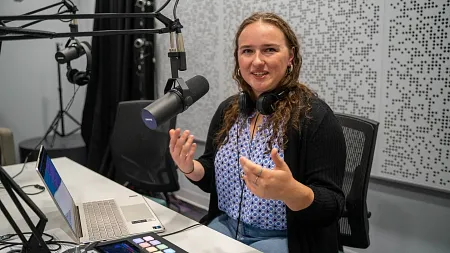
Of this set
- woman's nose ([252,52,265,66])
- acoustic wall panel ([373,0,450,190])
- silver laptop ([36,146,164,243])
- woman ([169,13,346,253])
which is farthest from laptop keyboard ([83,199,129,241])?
acoustic wall panel ([373,0,450,190])

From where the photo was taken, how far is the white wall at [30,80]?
3918mm

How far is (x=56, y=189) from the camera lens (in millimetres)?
1324

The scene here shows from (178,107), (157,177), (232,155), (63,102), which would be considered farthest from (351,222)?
(63,102)

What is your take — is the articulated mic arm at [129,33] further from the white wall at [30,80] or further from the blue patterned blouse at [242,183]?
the white wall at [30,80]

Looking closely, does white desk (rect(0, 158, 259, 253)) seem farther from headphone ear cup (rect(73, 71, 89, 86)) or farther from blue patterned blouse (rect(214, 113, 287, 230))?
headphone ear cup (rect(73, 71, 89, 86))

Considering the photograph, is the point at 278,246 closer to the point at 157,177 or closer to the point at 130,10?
the point at 157,177

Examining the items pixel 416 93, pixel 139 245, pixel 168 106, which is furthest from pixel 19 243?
pixel 416 93

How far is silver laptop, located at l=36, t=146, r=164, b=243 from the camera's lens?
1.29 metres

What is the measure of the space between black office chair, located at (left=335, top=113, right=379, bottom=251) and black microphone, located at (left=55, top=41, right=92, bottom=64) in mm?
1180

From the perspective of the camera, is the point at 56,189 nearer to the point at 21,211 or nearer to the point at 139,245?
the point at 139,245

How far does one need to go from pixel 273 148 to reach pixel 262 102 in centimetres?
18

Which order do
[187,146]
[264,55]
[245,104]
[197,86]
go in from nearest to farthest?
[197,86] → [187,146] → [264,55] → [245,104]

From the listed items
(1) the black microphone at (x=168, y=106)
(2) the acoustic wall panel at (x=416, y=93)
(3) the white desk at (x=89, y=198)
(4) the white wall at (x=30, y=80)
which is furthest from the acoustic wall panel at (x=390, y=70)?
(4) the white wall at (x=30, y=80)

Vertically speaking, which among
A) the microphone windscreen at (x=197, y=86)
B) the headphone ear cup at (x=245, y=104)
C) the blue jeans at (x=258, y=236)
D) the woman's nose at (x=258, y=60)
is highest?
the woman's nose at (x=258, y=60)
